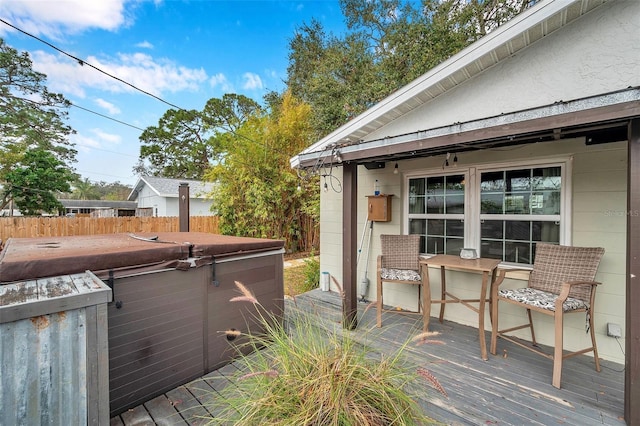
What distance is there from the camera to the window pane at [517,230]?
3279mm

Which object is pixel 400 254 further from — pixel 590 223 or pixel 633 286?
pixel 633 286

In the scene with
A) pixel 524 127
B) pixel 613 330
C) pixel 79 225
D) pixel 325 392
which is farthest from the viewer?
pixel 79 225

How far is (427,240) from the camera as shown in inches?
160

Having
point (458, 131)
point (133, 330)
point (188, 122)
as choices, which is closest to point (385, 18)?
point (458, 131)

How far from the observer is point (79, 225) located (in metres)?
7.96

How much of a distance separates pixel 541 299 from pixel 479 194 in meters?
1.44

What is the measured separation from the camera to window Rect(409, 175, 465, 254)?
3766 millimetres

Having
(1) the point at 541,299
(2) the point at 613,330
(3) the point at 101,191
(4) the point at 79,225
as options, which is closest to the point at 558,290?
(1) the point at 541,299

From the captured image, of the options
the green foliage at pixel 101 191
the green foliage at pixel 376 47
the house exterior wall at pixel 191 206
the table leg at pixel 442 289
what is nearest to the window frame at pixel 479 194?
the table leg at pixel 442 289

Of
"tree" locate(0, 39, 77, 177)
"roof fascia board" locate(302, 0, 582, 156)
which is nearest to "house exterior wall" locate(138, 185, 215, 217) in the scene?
"tree" locate(0, 39, 77, 177)

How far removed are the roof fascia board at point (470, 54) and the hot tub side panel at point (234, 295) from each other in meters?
2.39

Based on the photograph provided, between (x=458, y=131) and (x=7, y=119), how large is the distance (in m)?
16.8

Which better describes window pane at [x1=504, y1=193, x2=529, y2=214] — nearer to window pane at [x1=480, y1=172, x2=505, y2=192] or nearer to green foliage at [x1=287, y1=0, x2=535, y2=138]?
window pane at [x1=480, y1=172, x2=505, y2=192]

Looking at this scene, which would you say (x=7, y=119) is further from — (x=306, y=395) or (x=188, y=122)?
(x=306, y=395)
